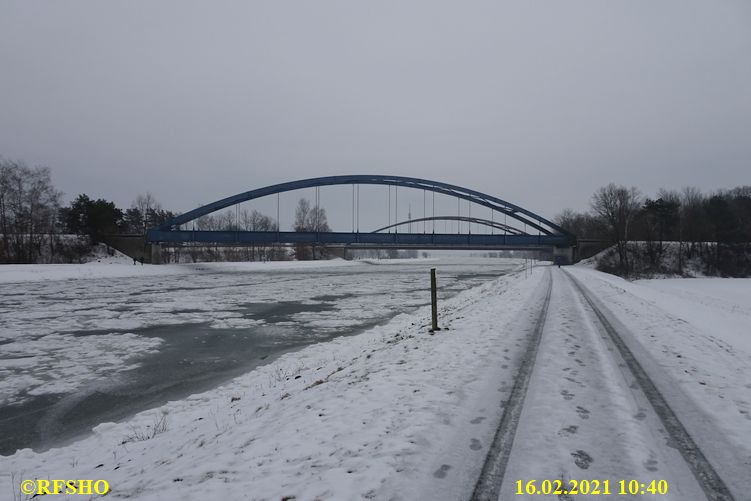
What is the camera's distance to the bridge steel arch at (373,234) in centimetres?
7356

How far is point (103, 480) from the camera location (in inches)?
159

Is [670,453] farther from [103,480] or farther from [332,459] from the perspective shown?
[103,480]

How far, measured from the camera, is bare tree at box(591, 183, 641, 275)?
234ft

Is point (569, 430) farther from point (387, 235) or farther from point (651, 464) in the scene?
point (387, 235)

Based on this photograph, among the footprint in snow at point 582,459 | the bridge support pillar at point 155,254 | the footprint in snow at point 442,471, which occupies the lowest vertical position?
the footprint in snow at point 442,471

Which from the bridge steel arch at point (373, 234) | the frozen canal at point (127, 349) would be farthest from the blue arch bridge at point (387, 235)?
the frozen canal at point (127, 349)

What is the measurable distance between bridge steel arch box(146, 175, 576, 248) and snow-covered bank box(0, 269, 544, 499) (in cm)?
6860

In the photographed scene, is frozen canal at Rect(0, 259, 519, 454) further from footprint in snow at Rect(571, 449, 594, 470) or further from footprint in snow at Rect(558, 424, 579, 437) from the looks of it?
footprint in snow at Rect(571, 449, 594, 470)

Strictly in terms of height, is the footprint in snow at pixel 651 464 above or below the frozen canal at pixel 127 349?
above

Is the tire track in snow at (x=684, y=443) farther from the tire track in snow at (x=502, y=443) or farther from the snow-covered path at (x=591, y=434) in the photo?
the tire track in snow at (x=502, y=443)

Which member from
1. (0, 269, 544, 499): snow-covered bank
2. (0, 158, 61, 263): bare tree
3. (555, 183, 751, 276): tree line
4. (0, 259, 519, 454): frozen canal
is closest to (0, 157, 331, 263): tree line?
(0, 158, 61, 263): bare tree

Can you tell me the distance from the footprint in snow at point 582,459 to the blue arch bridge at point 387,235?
71902 millimetres

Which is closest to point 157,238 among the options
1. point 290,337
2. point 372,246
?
point 372,246

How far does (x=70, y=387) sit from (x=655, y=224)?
90.7 metres
